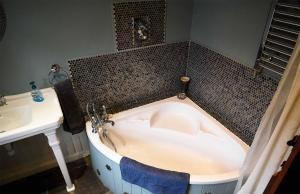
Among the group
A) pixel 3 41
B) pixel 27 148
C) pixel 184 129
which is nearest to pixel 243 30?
pixel 184 129

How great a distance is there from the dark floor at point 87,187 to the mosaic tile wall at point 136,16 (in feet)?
4.21

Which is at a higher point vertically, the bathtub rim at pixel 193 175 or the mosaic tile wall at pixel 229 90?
the mosaic tile wall at pixel 229 90

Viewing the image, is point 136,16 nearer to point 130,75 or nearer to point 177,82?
point 130,75

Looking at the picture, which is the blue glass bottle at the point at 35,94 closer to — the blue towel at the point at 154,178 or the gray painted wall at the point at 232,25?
the blue towel at the point at 154,178

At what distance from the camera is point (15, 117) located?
1605 millimetres

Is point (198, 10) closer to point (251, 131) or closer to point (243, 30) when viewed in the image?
point (243, 30)

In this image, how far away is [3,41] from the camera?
4.83 ft

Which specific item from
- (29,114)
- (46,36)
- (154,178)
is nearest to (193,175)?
(154,178)

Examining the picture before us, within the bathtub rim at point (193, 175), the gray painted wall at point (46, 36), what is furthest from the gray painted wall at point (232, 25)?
the gray painted wall at point (46, 36)

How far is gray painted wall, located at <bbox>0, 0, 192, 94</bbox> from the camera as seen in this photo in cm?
148

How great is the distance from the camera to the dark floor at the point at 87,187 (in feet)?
6.41

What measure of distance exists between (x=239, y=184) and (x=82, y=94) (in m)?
1.47

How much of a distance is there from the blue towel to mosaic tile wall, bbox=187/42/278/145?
0.73 m

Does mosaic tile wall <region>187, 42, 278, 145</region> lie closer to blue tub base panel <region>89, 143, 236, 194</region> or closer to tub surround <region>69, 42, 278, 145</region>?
tub surround <region>69, 42, 278, 145</region>
